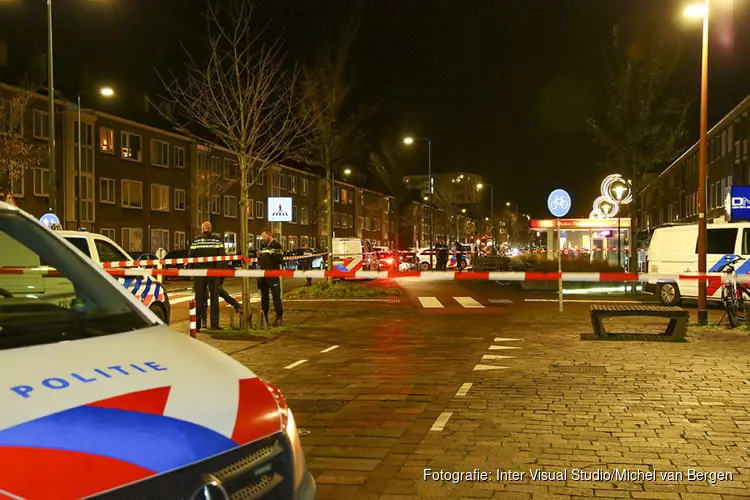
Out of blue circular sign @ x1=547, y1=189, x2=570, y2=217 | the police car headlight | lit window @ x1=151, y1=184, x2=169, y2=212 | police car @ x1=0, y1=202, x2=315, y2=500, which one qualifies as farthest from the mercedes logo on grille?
lit window @ x1=151, y1=184, x2=169, y2=212

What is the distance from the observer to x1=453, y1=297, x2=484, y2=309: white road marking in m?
18.6

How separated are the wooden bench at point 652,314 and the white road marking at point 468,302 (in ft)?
21.5

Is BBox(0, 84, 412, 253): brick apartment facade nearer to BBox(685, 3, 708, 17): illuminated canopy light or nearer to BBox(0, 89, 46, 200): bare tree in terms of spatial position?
BBox(0, 89, 46, 200): bare tree

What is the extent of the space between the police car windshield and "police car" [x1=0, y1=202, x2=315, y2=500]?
0.04 ft

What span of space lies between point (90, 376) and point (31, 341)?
1.46 ft

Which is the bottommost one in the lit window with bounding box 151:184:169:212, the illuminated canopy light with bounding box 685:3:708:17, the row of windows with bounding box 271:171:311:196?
the lit window with bounding box 151:184:169:212

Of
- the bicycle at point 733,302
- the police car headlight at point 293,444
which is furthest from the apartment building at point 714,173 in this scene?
the police car headlight at point 293,444

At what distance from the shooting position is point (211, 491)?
7.35ft

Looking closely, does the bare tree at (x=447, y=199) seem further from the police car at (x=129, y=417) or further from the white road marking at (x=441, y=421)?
the police car at (x=129, y=417)

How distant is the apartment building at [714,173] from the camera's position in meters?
39.5

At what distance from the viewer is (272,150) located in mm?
16188

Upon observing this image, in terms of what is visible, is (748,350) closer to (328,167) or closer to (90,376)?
(90,376)

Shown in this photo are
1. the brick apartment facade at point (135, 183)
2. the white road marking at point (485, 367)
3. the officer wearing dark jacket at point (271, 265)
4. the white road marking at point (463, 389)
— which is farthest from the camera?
the brick apartment facade at point (135, 183)

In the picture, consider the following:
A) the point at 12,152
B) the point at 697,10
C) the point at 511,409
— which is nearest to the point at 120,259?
the point at 511,409
